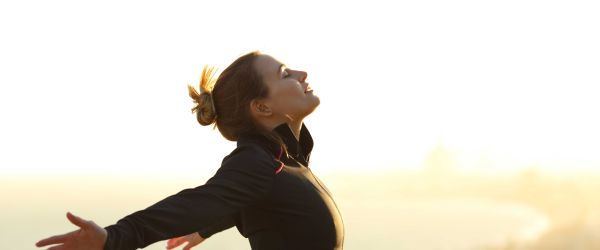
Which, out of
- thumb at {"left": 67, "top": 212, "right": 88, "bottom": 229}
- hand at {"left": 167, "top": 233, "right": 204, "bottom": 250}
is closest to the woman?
thumb at {"left": 67, "top": 212, "right": 88, "bottom": 229}

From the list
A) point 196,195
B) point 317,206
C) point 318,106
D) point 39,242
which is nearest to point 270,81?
point 318,106

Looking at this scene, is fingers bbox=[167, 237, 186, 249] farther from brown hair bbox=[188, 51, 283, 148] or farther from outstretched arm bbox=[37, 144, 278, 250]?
outstretched arm bbox=[37, 144, 278, 250]

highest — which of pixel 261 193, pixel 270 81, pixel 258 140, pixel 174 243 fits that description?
pixel 270 81

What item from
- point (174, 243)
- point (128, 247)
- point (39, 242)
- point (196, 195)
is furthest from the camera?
point (174, 243)

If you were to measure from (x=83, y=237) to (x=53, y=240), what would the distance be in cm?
8

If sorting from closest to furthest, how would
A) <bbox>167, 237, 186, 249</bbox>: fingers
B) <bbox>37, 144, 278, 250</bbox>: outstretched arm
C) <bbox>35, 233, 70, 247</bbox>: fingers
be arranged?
<bbox>35, 233, 70, 247</bbox>: fingers
<bbox>37, 144, 278, 250</bbox>: outstretched arm
<bbox>167, 237, 186, 249</bbox>: fingers

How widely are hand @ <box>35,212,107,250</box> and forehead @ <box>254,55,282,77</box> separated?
3.64ft

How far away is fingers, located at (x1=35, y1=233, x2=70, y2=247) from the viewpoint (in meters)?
2.27

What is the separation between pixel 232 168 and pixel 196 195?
0.20 m

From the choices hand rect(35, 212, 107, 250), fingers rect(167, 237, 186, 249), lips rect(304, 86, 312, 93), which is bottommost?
fingers rect(167, 237, 186, 249)

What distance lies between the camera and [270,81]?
128 inches

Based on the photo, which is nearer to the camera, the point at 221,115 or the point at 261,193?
the point at 261,193

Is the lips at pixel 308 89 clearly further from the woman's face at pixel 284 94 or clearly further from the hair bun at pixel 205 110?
the hair bun at pixel 205 110

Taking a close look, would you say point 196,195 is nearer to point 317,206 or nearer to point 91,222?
point 91,222
